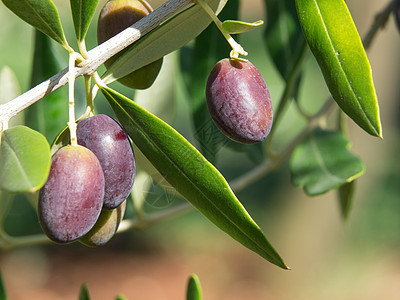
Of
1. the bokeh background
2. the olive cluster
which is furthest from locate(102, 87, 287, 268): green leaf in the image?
the bokeh background

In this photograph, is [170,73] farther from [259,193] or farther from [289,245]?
[259,193]

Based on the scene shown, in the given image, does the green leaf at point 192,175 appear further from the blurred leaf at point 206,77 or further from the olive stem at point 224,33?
the blurred leaf at point 206,77

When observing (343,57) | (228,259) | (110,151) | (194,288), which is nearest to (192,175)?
(110,151)

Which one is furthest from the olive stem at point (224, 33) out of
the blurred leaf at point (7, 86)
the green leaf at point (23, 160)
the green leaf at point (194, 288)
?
the blurred leaf at point (7, 86)

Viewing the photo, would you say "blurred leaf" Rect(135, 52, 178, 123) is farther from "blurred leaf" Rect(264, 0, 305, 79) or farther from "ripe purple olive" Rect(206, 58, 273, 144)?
"ripe purple olive" Rect(206, 58, 273, 144)

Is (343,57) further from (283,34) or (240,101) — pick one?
(283,34)

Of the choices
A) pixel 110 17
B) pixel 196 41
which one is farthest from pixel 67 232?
pixel 196 41
